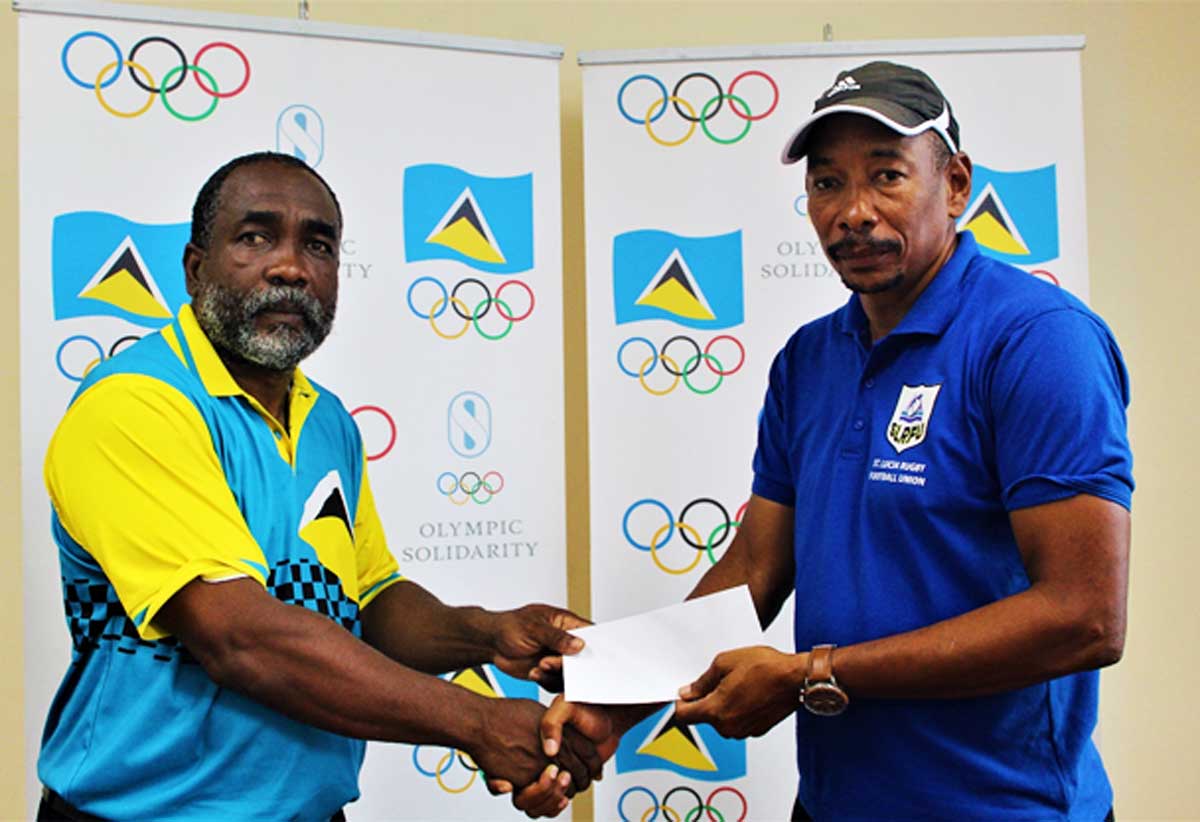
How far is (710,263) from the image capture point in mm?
3381

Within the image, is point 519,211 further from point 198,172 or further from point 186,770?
point 186,770

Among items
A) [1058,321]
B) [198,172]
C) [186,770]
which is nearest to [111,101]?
[198,172]

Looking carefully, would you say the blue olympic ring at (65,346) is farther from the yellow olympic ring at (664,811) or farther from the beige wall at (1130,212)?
the yellow olympic ring at (664,811)

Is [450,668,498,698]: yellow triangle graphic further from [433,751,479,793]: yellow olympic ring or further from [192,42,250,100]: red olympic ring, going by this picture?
[192,42,250,100]: red olympic ring

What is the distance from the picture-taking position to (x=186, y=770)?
1.85 m

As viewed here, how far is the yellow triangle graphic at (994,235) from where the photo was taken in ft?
11.0

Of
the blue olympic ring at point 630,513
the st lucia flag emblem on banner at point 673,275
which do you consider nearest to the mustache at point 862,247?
the st lucia flag emblem on banner at point 673,275

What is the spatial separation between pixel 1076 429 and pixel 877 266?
0.48 meters

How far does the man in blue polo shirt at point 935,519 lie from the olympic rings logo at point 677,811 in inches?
49.2

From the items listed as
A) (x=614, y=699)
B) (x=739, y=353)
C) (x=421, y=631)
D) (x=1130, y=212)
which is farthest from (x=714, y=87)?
(x=614, y=699)

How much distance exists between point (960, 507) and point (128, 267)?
90.0 inches

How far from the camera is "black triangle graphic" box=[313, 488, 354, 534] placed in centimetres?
211

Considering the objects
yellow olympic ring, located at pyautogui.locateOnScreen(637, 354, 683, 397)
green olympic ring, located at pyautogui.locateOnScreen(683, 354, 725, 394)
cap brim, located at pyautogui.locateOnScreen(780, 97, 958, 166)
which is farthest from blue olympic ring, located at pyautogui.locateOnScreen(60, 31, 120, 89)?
cap brim, located at pyautogui.locateOnScreen(780, 97, 958, 166)

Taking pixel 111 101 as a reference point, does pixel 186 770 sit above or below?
below
